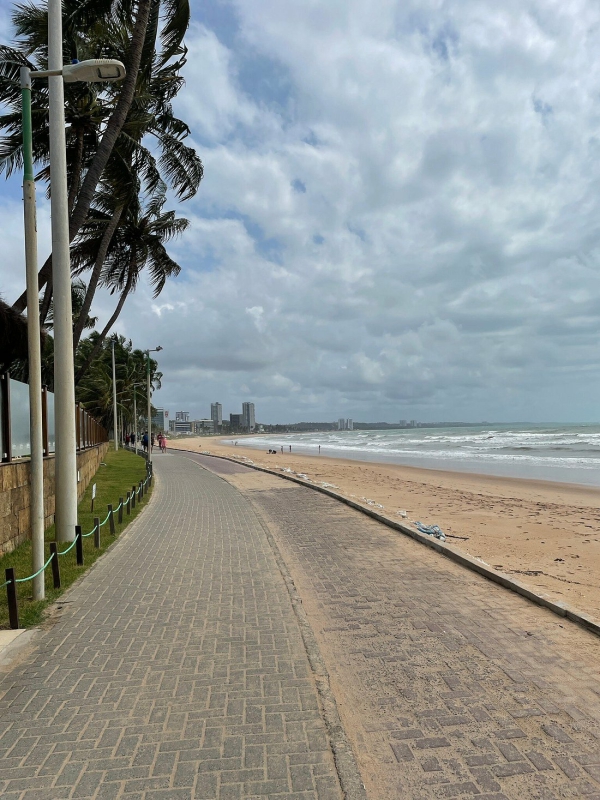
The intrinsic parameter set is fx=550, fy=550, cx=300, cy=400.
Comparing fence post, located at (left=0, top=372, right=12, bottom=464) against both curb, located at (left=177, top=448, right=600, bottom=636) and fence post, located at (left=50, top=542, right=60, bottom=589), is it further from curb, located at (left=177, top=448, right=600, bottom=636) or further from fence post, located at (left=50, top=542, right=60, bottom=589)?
curb, located at (left=177, top=448, right=600, bottom=636)

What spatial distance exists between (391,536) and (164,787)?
692cm

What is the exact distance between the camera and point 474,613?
5.48 metres

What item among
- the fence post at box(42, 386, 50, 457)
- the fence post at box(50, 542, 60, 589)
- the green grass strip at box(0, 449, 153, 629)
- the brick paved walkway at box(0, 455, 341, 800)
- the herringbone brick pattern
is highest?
the fence post at box(42, 386, 50, 457)

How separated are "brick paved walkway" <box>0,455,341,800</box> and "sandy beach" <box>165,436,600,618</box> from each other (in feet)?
11.4

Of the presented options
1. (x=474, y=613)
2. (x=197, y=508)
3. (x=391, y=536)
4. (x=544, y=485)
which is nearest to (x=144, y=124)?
(x=197, y=508)

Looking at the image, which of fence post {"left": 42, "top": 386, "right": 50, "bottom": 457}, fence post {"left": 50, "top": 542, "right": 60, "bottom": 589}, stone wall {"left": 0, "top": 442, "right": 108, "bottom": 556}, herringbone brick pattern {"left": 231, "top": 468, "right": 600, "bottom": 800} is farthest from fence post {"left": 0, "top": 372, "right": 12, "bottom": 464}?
herringbone brick pattern {"left": 231, "top": 468, "right": 600, "bottom": 800}

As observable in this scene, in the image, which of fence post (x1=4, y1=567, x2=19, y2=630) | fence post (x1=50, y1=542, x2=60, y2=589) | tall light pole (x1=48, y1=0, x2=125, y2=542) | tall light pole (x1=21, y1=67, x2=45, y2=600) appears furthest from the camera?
tall light pole (x1=48, y1=0, x2=125, y2=542)

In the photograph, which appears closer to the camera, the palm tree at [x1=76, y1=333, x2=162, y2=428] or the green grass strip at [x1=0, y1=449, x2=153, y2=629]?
the green grass strip at [x1=0, y1=449, x2=153, y2=629]

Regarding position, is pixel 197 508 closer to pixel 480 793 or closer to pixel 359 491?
pixel 359 491

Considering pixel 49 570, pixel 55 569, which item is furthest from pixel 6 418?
pixel 55 569

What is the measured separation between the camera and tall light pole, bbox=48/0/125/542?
827 cm

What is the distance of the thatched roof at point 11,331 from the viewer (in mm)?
11336

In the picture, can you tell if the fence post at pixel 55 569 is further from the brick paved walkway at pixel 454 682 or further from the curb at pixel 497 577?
the curb at pixel 497 577

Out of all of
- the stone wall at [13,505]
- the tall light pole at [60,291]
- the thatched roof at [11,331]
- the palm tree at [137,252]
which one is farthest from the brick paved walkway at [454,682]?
the palm tree at [137,252]
